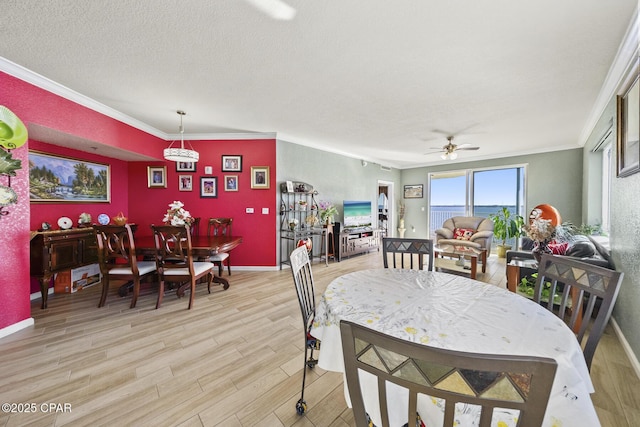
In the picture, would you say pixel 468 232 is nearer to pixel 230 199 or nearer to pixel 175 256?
pixel 230 199

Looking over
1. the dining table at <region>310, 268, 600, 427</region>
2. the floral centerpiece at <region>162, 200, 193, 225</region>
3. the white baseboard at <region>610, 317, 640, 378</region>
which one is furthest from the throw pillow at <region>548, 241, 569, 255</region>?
the floral centerpiece at <region>162, 200, 193, 225</region>

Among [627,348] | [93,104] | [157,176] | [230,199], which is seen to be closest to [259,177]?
[230,199]

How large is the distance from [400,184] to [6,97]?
7840 mm

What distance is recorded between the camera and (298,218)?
4.89 m

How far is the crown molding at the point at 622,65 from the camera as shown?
170 centimetres

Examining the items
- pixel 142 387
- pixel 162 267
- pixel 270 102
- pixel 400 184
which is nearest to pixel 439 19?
pixel 270 102

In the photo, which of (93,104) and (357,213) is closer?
(93,104)

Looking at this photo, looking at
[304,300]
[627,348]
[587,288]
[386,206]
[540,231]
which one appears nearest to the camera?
[587,288]

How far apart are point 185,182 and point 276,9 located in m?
3.61

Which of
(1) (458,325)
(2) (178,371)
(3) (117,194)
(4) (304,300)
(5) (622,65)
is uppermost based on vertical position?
(5) (622,65)

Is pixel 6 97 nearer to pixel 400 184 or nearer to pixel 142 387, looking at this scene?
pixel 142 387

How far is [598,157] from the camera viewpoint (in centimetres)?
411

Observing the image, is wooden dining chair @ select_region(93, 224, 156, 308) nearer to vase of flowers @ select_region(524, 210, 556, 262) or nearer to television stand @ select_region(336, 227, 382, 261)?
television stand @ select_region(336, 227, 382, 261)

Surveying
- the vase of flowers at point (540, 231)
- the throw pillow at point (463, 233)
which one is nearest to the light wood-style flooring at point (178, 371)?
the vase of flowers at point (540, 231)
